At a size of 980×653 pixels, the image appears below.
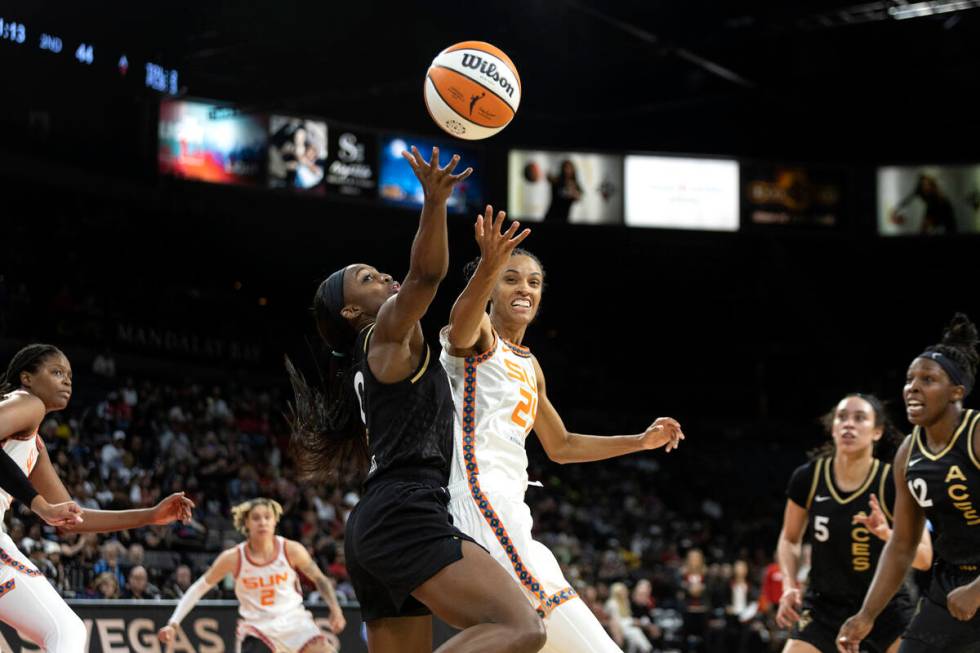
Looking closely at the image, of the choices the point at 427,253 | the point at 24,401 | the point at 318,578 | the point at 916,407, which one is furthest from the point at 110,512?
the point at 916,407

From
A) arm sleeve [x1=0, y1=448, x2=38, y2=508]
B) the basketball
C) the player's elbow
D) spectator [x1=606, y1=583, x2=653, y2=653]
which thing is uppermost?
the basketball

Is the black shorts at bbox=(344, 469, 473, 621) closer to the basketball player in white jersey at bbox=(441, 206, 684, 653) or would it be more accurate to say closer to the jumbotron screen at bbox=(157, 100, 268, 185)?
the basketball player in white jersey at bbox=(441, 206, 684, 653)

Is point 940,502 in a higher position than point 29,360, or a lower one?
lower

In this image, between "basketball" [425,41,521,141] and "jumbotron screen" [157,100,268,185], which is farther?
"jumbotron screen" [157,100,268,185]

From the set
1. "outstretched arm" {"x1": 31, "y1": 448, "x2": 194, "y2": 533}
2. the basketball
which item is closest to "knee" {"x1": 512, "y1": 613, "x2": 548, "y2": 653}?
the basketball

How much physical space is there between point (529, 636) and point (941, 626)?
92.4 inches

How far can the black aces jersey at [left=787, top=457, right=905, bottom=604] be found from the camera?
7051 millimetres

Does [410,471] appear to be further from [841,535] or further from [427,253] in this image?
[841,535]

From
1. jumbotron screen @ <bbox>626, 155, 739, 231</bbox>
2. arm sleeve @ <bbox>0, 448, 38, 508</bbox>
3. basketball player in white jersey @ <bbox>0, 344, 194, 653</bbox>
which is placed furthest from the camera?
jumbotron screen @ <bbox>626, 155, 739, 231</bbox>

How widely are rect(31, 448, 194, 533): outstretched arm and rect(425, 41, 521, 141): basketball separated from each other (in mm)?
2143

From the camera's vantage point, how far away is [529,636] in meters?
3.88

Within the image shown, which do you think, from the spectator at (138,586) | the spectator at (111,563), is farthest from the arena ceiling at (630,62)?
the spectator at (138,586)

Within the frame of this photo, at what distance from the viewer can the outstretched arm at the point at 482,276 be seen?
427cm

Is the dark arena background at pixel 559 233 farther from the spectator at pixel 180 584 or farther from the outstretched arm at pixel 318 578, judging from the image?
the outstretched arm at pixel 318 578
